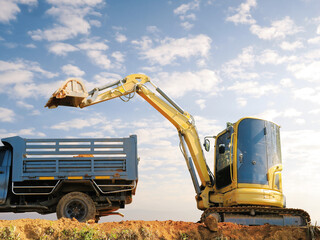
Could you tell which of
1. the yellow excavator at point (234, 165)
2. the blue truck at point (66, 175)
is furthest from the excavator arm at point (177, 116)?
the blue truck at point (66, 175)

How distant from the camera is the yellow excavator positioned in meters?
13.6

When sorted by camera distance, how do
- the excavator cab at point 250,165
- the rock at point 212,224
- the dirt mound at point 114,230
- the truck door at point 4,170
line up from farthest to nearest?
the excavator cab at point 250,165, the truck door at point 4,170, the rock at point 212,224, the dirt mound at point 114,230

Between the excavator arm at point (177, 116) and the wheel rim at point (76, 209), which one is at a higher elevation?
the excavator arm at point (177, 116)

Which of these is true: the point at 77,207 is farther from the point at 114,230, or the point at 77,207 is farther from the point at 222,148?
the point at 222,148

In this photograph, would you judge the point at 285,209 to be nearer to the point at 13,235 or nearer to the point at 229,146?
the point at 229,146

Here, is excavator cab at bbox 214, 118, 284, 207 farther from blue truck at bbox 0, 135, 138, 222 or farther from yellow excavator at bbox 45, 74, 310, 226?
blue truck at bbox 0, 135, 138, 222

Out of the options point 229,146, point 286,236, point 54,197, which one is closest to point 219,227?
point 286,236

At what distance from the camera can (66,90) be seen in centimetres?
1338

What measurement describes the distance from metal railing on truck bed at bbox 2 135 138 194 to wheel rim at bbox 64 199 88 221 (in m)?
0.75

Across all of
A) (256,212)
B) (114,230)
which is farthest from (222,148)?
(114,230)

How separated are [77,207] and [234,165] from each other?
18.5ft

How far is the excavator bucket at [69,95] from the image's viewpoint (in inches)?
522

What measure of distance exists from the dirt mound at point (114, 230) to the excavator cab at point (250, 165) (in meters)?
2.70

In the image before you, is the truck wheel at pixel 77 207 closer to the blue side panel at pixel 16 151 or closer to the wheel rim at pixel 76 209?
the wheel rim at pixel 76 209
